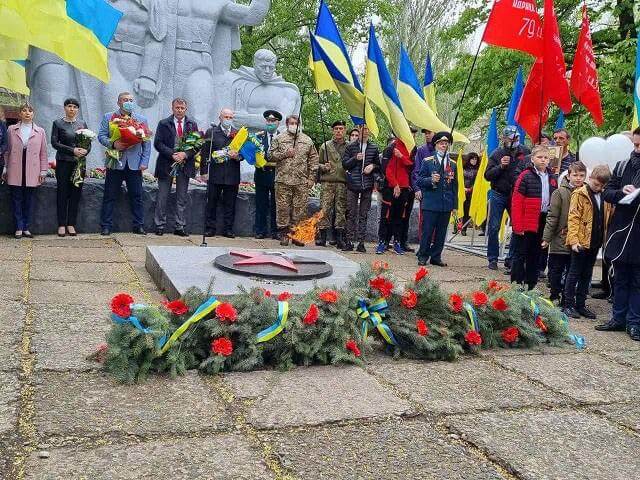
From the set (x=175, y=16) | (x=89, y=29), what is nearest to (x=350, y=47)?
(x=175, y=16)

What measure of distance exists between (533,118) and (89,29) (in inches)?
178

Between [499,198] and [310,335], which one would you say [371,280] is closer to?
[310,335]

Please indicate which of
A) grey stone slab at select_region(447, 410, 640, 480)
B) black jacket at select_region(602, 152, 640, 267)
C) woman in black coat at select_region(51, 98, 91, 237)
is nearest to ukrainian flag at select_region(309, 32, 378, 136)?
woman in black coat at select_region(51, 98, 91, 237)

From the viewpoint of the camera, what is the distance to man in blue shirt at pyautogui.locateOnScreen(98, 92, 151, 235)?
8719 mm

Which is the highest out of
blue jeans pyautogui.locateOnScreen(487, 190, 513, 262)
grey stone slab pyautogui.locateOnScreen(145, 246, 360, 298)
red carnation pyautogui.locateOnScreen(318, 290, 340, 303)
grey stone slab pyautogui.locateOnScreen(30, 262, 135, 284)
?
blue jeans pyautogui.locateOnScreen(487, 190, 513, 262)

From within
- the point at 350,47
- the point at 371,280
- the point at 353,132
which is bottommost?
the point at 371,280

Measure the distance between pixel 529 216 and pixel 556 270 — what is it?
1.92ft

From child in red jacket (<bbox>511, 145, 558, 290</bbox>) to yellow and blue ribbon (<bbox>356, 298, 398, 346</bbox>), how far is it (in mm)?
2806

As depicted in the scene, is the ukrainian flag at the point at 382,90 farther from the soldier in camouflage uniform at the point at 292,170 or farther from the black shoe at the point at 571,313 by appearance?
the black shoe at the point at 571,313

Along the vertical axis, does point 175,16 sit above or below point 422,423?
above

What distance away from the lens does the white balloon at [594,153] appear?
6.61 metres

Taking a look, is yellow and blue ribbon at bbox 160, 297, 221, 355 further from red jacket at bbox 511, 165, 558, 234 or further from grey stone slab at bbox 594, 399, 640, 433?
red jacket at bbox 511, 165, 558, 234

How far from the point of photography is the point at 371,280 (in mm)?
4168

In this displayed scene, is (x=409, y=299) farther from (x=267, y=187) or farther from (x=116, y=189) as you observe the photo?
(x=116, y=189)
